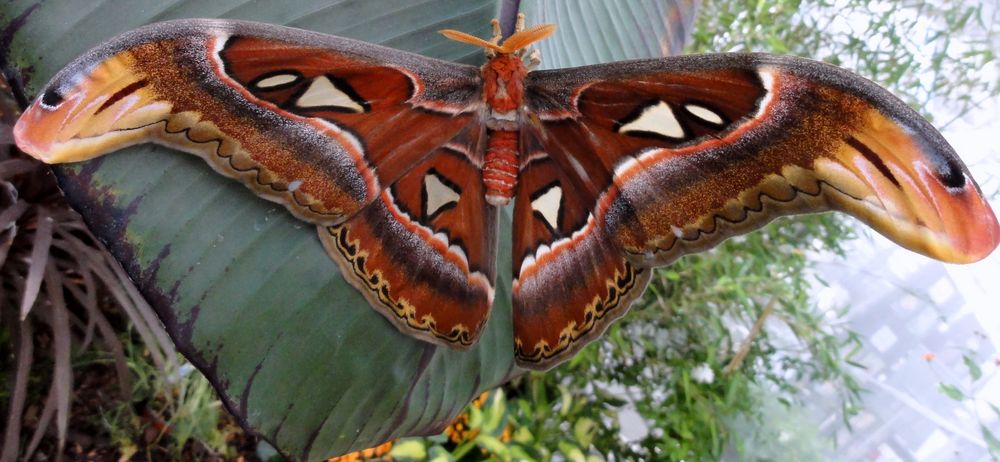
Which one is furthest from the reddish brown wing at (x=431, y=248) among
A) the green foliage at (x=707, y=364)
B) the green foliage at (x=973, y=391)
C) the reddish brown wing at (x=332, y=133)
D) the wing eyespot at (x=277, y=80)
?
the green foliage at (x=973, y=391)

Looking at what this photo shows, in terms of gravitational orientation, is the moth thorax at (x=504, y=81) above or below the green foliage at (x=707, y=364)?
above

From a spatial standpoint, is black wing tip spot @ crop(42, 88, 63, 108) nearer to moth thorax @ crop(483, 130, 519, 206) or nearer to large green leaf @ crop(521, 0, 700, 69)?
→ moth thorax @ crop(483, 130, 519, 206)

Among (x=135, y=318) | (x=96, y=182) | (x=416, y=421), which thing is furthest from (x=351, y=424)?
(x=135, y=318)

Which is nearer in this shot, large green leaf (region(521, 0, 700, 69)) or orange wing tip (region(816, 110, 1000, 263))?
orange wing tip (region(816, 110, 1000, 263))

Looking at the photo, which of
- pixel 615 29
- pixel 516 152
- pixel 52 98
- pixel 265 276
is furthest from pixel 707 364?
pixel 52 98

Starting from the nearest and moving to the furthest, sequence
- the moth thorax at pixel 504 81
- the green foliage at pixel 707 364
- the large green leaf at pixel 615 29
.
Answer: the moth thorax at pixel 504 81, the large green leaf at pixel 615 29, the green foliage at pixel 707 364

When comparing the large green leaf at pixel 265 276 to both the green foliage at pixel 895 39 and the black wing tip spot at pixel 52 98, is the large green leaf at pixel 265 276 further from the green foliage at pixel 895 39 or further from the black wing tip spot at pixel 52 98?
the green foliage at pixel 895 39

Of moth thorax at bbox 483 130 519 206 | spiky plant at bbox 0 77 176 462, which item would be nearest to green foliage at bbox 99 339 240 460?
spiky plant at bbox 0 77 176 462

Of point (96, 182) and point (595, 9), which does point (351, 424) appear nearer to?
point (96, 182)

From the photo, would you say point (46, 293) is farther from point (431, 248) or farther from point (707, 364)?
point (707, 364)
